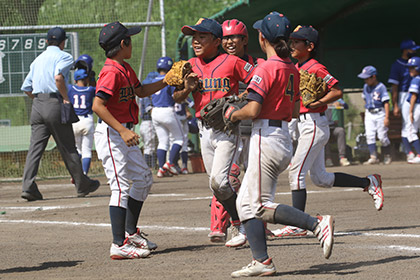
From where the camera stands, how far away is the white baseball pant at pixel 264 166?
17.6 feet

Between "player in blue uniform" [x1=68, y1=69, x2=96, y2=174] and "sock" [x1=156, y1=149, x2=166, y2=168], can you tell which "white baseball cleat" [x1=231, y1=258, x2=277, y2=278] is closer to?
"player in blue uniform" [x1=68, y1=69, x2=96, y2=174]

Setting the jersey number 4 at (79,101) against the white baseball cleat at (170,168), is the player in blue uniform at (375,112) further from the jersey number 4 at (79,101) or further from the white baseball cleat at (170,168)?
the jersey number 4 at (79,101)

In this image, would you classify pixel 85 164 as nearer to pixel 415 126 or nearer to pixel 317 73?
pixel 317 73

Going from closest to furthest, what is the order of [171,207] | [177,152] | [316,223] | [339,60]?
[316,223] < [171,207] < [177,152] < [339,60]

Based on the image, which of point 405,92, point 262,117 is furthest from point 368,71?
point 262,117

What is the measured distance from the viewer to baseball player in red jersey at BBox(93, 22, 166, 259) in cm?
619

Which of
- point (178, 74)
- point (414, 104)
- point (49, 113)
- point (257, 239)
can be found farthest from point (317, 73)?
point (414, 104)

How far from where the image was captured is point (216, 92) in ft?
21.2

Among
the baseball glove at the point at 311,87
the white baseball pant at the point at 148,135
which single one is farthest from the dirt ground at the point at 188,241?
the white baseball pant at the point at 148,135

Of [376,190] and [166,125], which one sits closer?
[376,190]

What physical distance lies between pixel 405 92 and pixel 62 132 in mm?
8649

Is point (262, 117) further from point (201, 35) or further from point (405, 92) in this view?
point (405, 92)

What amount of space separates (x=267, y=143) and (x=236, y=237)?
57.0 inches

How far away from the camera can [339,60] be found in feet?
63.9
